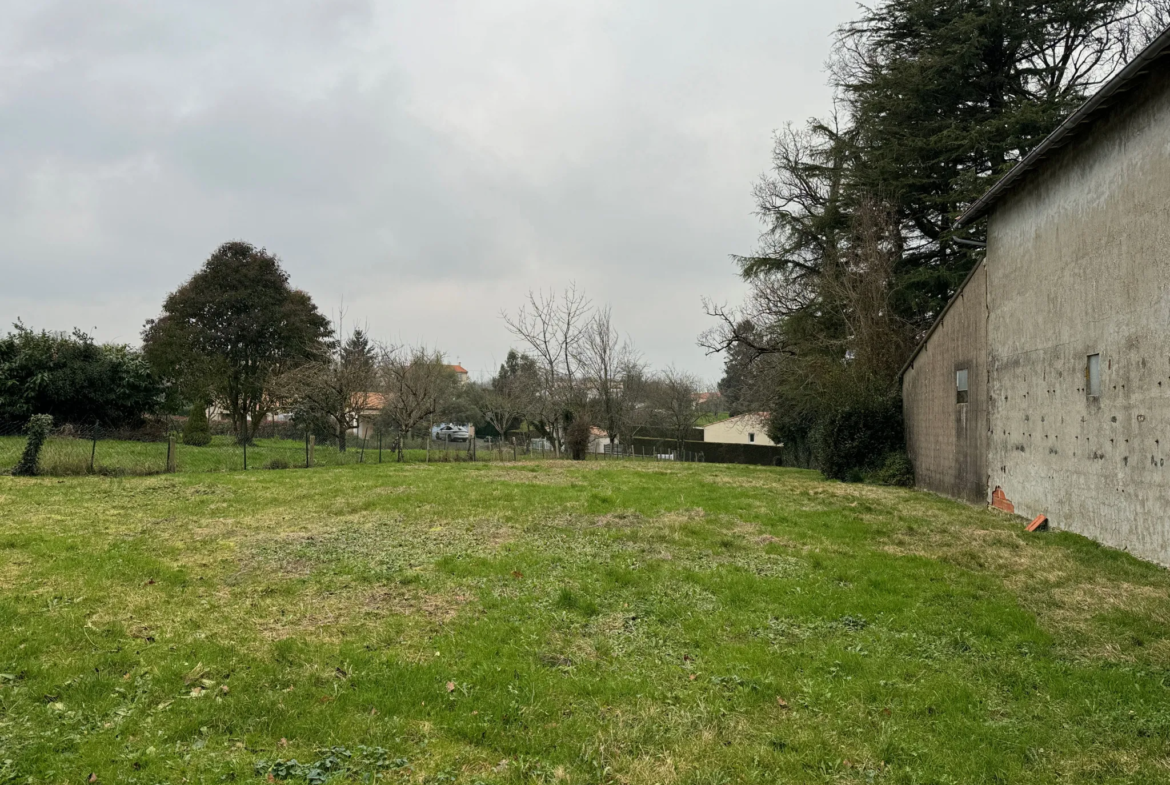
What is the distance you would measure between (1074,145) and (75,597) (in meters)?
14.0

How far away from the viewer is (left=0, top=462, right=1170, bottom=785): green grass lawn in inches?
136

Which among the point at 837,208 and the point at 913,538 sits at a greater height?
the point at 837,208

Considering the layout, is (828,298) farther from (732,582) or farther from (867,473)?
(732,582)

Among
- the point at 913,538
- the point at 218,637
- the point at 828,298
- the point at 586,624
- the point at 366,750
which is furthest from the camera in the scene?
the point at 828,298

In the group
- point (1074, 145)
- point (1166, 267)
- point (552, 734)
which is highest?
point (1074, 145)

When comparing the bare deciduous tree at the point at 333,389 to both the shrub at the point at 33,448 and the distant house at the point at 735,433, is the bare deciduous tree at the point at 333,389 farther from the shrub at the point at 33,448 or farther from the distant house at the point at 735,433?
the distant house at the point at 735,433

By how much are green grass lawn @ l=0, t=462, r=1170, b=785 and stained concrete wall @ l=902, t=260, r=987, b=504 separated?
4345 millimetres

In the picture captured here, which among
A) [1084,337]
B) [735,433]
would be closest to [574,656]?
[1084,337]

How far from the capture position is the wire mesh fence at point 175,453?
16109 millimetres

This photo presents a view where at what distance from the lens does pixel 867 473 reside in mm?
19469

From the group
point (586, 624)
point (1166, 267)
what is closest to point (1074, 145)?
point (1166, 267)

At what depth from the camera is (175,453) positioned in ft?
59.8

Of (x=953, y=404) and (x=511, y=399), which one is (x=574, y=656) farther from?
(x=511, y=399)

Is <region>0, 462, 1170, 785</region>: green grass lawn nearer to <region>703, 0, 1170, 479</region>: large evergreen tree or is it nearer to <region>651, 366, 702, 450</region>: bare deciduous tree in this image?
<region>703, 0, 1170, 479</region>: large evergreen tree
